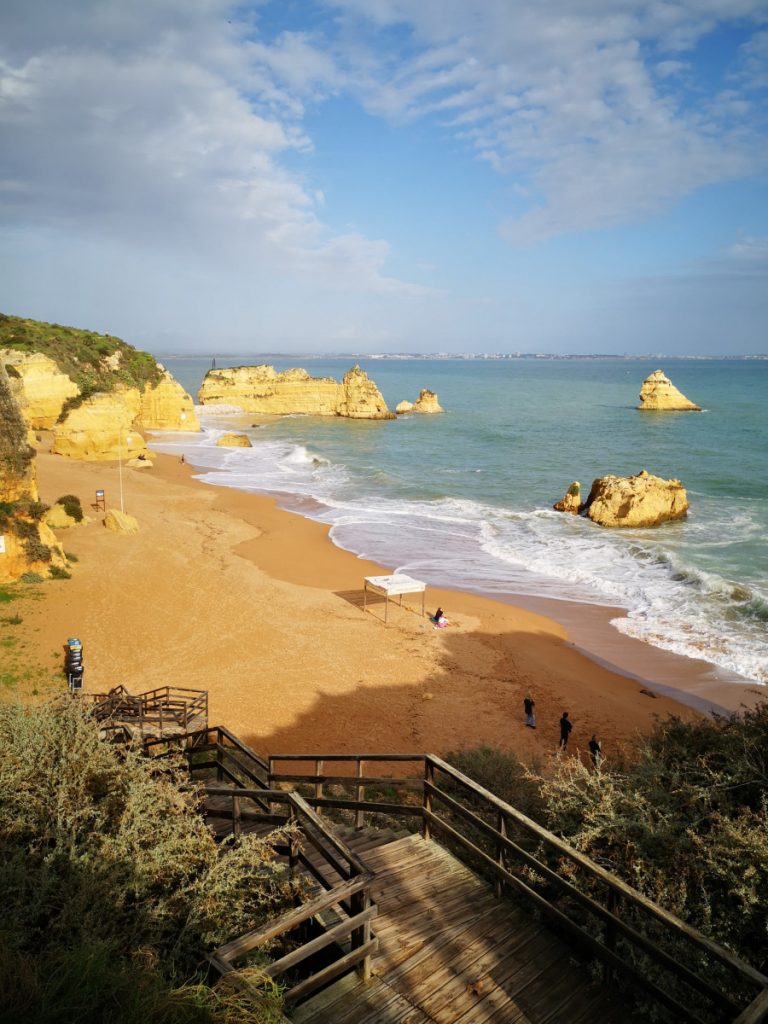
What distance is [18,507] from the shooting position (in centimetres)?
2009

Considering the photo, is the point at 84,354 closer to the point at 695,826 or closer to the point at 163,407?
the point at 163,407

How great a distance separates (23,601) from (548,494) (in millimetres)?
31917

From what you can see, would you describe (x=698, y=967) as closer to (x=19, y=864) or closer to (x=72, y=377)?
(x=19, y=864)

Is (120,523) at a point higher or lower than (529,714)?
higher

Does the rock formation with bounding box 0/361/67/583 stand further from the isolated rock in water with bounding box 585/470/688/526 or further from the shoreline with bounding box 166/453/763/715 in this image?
the isolated rock in water with bounding box 585/470/688/526

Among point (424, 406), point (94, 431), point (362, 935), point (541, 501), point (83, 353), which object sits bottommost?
point (541, 501)

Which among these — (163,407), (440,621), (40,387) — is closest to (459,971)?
(440,621)

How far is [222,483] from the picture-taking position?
4241 cm

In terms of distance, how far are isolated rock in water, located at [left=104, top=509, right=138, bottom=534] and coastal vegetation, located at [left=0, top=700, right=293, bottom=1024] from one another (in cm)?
2296

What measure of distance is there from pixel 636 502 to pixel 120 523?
24.9 meters

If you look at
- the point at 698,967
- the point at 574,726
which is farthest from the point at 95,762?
the point at 574,726

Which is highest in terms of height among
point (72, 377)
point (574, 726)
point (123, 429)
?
point (72, 377)

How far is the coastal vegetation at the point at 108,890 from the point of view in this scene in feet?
10.1

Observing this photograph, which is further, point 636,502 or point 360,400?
point 360,400
